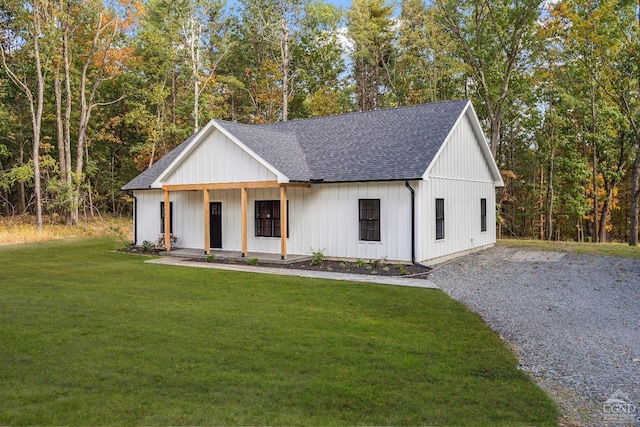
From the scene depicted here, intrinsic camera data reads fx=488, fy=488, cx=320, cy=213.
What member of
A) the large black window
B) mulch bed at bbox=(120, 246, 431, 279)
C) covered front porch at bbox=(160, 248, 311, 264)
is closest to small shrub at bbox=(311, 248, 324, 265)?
mulch bed at bbox=(120, 246, 431, 279)

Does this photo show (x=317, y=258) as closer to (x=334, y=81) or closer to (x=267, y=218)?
(x=267, y=218)

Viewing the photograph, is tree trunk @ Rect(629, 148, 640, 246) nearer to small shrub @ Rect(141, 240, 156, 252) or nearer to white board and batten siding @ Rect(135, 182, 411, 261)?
white board and batten siding @ Rect(135, 182, 411, 261)

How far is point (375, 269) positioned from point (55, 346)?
9.53m

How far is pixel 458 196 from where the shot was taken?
60.0ft

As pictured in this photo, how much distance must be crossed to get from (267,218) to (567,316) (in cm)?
1165

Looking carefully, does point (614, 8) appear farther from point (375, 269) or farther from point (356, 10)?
point (356, 10)

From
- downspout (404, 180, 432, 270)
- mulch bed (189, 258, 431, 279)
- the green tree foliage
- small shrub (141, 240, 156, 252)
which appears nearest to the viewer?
mulch bed (189, 258, 431, 279)

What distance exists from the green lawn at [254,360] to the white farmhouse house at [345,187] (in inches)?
187

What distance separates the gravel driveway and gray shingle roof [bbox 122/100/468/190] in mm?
3774

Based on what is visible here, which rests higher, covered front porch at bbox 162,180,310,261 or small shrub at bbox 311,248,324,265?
covered front porch at bbox 162,180,310,261

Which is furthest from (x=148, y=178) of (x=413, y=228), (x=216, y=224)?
(x=413, y=228)

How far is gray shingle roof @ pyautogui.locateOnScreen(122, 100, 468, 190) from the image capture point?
16109 mm

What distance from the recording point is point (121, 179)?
132 ft

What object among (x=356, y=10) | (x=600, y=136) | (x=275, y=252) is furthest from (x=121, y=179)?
(x=600, y=136)
